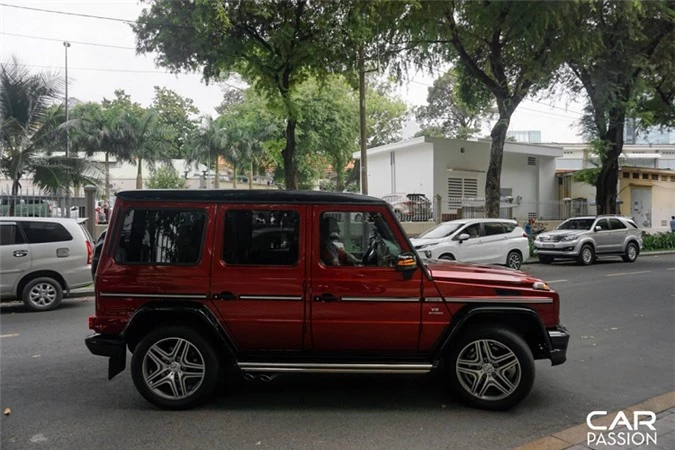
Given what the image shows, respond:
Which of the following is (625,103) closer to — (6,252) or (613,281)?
(613,281)

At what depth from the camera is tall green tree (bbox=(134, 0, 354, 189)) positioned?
1423cm

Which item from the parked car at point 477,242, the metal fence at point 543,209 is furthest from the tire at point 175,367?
the metal fence at point 543,209

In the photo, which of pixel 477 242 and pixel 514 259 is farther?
pixel 514 259

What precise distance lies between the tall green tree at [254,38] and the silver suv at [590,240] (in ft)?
32.5

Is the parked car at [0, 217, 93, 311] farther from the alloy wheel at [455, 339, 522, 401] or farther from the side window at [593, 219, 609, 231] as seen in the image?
the side window at [593, 219, 609, 231]

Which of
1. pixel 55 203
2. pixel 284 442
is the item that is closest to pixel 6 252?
pixel 55 203

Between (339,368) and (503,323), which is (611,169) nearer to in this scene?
(503,323)

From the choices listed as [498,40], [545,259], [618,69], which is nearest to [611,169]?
[618,69]

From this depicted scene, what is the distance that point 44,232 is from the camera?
388 inches

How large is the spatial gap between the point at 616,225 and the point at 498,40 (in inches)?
321

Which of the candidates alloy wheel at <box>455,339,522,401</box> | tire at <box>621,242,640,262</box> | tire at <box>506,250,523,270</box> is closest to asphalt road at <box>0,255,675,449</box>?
alloy wheel at <box>455,339,522,401</box>

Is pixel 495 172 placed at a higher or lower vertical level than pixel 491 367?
higher

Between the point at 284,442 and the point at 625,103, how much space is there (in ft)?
71.6

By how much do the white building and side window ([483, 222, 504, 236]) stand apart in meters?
8.20
